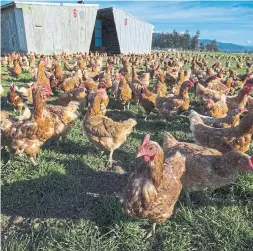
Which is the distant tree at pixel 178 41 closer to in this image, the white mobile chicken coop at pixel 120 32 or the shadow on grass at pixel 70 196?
the white mobile chicken coop at pixel 120 32

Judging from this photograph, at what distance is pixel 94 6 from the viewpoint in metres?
29.1

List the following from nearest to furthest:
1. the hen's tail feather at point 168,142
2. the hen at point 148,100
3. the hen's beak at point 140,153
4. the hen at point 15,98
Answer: the hen's beak at point 140,153 → the hen's tail feather at point 168,142 → the hen at point 148,100 → the hen at point 15,98

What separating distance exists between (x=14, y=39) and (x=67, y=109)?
2637cm

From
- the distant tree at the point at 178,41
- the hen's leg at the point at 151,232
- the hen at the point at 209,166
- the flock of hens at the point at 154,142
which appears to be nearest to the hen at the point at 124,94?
the flock of hens at the point at 154,142

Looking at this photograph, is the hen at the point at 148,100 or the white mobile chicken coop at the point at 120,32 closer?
the hen at the point at 148,100

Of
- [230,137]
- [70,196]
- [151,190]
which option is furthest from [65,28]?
[151,190]

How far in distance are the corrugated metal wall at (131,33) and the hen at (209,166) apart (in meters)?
27.4

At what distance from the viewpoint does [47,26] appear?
27125mm

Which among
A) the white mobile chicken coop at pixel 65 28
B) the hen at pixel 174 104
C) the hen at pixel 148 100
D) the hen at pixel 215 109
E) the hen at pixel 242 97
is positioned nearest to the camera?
the hen at pixel 242 97

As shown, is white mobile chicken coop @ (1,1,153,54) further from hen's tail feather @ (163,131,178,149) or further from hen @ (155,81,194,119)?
hen's tail feather @ (163,131,178,149)

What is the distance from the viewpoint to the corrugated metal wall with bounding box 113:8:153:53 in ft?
96.8

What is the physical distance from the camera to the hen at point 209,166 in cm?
364

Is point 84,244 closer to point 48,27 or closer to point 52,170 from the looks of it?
point 52,170

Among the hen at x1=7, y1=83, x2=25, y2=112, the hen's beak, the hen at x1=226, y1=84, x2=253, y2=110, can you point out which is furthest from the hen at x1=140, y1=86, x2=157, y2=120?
the hen's beak
